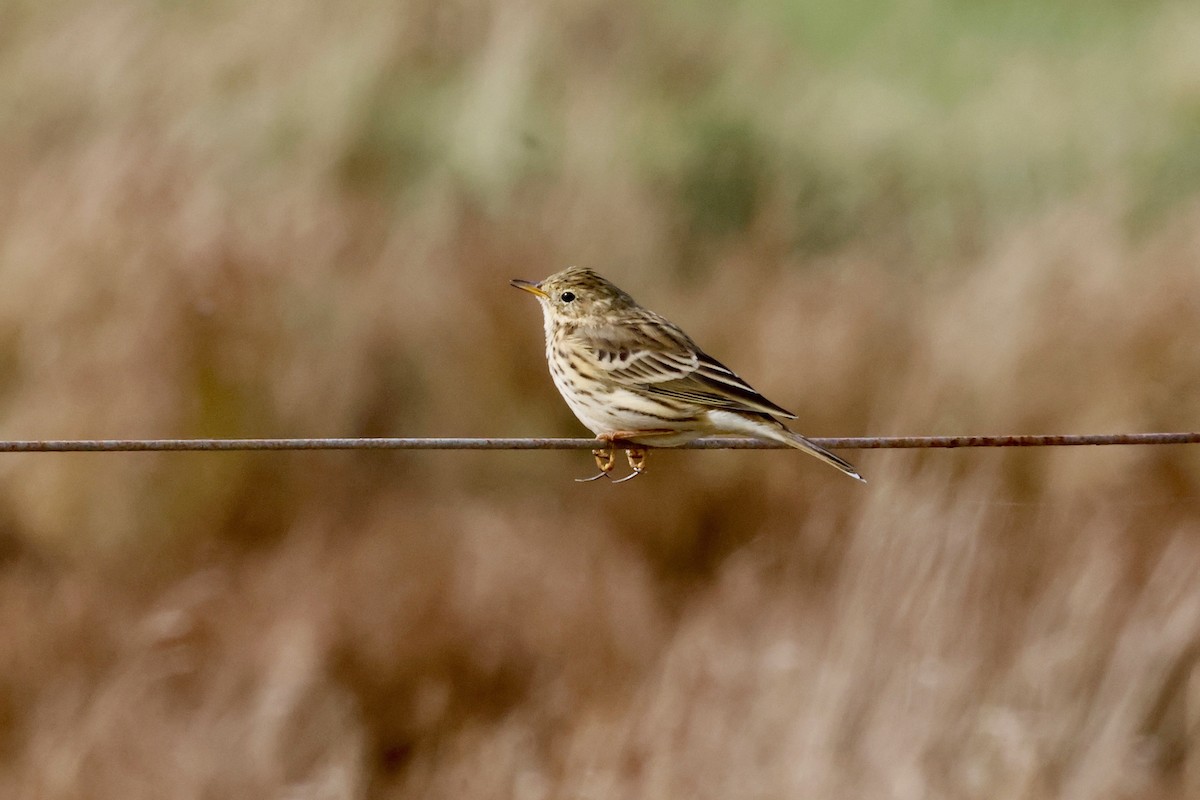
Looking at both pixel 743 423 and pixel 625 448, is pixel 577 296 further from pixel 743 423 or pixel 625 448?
pixel 743 423

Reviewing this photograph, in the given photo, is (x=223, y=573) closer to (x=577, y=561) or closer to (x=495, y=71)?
(x=577, y=561)

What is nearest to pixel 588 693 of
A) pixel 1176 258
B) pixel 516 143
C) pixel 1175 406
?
pixel 1175 406

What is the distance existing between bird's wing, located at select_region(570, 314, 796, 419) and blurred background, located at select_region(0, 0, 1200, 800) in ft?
5.40

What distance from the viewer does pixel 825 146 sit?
14.1 meters

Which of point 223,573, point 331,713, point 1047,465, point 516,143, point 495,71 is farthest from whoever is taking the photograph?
point 495,71

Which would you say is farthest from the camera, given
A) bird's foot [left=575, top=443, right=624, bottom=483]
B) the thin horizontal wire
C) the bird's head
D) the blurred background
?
the blurred background

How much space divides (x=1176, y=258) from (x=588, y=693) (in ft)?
18.1

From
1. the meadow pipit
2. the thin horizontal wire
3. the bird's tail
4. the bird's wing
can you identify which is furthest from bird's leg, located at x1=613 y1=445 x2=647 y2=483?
the thin horizontal wire

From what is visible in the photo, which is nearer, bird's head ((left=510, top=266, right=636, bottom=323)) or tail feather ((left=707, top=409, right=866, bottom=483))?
tail feather ((left=707, top=409, right=866, bottom=483))

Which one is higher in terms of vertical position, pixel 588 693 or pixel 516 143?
pixel 516 143

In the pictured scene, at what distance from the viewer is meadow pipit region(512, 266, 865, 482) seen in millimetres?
5348

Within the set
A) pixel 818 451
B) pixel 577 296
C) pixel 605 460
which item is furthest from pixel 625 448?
pixel 577 296

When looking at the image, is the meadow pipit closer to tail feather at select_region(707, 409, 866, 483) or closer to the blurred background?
tail feather at select_region(707, 409, 866, 483)

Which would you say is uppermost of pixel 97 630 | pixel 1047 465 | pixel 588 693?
pixel 1047 465
